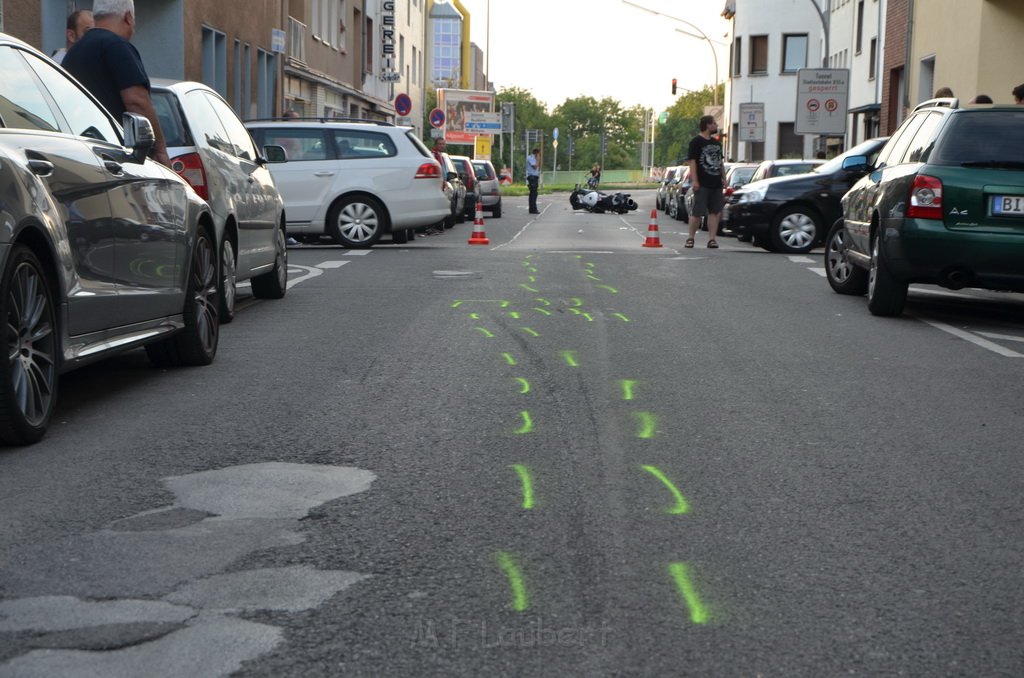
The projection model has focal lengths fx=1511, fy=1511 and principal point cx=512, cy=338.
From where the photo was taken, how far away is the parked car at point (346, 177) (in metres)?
19.9

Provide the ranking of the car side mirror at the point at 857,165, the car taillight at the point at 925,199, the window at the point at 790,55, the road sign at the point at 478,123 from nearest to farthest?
1. the car taillight at the point at 925,199
2. the car side mirror at the point at 857,165
3. the window at the point at 790,55
4. the road sign at the point at 478,123

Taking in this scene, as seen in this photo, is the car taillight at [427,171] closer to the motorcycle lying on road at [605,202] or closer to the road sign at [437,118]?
the road sign at [437,118]

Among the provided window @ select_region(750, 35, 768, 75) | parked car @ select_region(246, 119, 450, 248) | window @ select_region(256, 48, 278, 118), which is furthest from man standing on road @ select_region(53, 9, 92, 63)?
window @ select_region(750, 35, 768, 75)

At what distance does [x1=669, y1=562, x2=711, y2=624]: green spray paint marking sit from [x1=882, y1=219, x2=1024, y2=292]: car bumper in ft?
23.6

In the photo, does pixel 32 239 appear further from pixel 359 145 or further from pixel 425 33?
pixel 425 33

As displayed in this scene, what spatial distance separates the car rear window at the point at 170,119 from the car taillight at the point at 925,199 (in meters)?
5.09

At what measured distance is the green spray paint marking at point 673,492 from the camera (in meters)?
4.80

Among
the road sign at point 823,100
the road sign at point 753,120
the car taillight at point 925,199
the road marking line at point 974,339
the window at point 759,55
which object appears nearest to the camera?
the road marking line at point 974,339

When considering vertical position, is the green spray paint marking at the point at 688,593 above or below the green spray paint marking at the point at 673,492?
above

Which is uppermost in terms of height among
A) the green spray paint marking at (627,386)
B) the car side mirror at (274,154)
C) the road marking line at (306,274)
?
the car side mirror at (274,154)

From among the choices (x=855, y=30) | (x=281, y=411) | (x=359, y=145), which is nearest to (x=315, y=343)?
(x=281, y=411)

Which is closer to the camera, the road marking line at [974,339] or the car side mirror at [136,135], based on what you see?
the car side mirror at [136,135]

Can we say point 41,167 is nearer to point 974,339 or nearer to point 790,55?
point 974,339

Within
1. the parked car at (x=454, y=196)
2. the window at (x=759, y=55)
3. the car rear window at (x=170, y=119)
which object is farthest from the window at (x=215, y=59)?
the window at (x=759, y=55)
